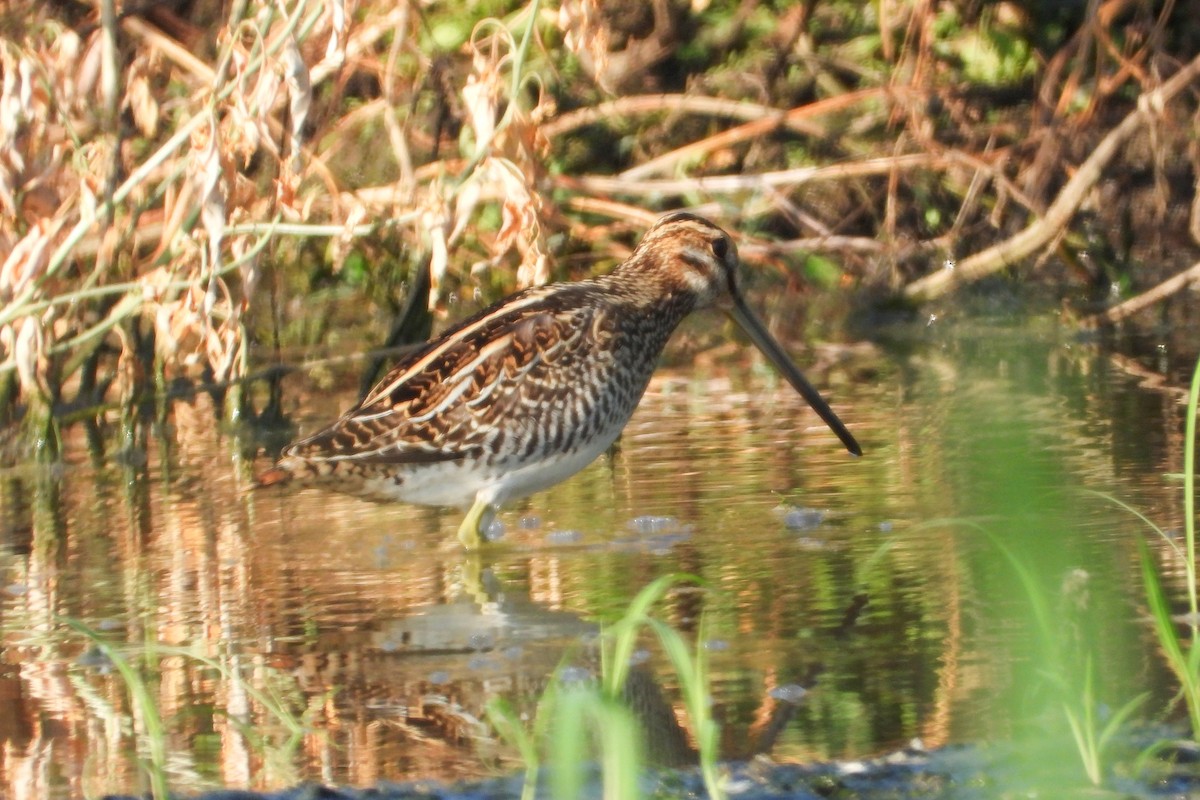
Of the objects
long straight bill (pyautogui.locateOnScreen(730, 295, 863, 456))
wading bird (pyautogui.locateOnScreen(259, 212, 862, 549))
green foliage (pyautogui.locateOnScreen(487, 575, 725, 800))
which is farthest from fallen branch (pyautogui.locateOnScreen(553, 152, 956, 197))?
green foliage (pyautogui.locateOnScreen(487, 575, 725, 800))

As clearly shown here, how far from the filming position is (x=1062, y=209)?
8320 mm

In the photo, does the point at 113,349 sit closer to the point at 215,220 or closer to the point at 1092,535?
the point at 215,220

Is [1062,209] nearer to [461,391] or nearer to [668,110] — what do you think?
[668,110]

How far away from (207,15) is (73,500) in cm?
451

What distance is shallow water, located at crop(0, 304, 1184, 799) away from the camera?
328 cm

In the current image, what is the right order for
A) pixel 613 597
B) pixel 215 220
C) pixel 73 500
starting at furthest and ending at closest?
pixel 73 500
pixel 215 220
pixel 613 597

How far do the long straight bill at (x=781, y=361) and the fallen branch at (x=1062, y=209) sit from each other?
9.02 feet

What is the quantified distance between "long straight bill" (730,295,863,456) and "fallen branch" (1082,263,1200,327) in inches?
85.4

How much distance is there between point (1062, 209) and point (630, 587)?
4.52 metres

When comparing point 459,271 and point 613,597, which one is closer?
point 613,597

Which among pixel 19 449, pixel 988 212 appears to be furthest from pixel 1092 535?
pixel 988 212

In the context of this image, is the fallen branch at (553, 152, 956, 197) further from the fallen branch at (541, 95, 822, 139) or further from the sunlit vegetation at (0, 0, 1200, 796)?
the fallen branch at (541, 95, 822, 139)

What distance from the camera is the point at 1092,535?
14.9 feet

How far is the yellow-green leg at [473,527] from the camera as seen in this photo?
16.5 feet
